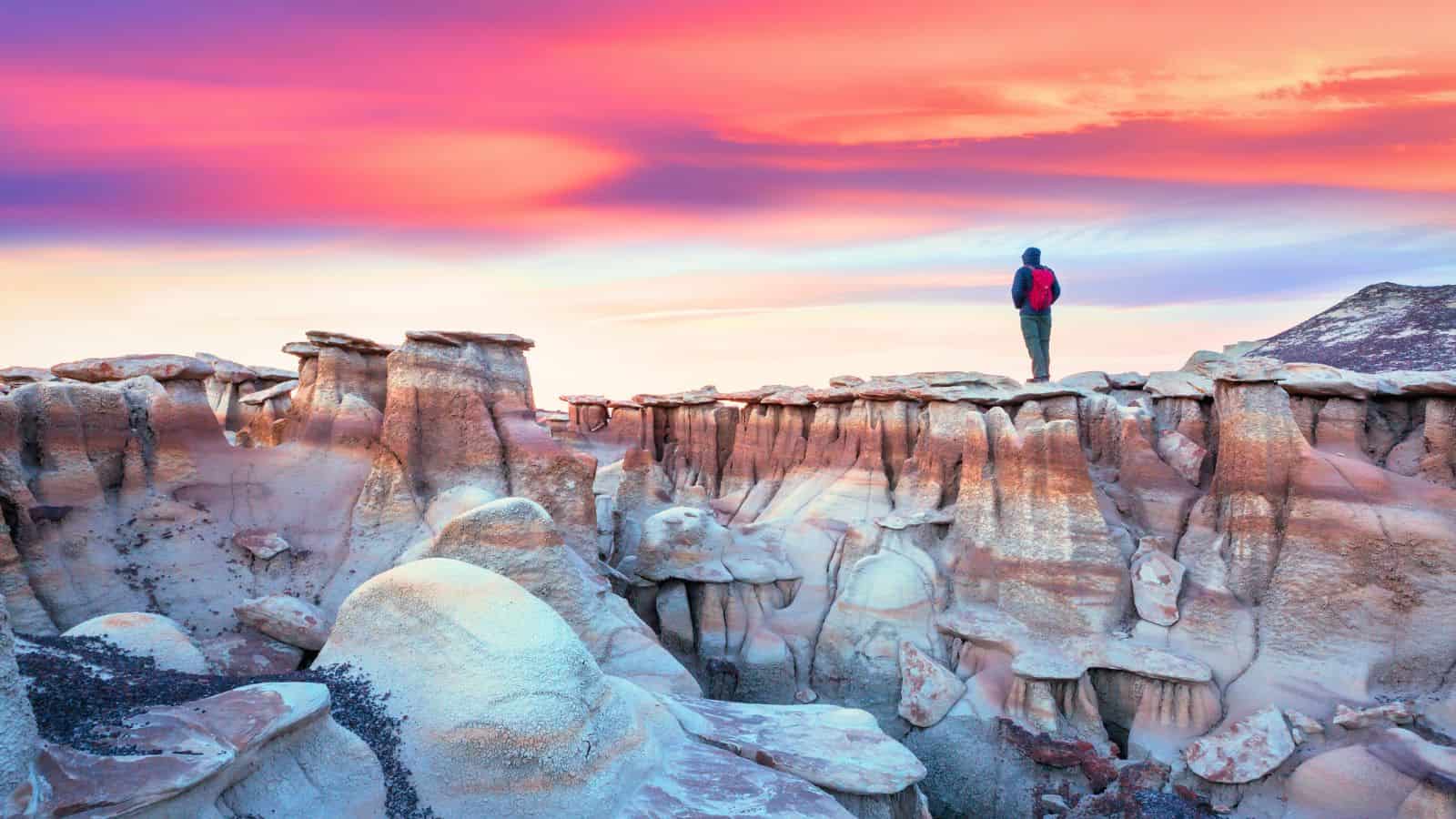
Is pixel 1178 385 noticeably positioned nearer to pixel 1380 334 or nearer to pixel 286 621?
pixel 1380 334

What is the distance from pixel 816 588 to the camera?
65.6 feet

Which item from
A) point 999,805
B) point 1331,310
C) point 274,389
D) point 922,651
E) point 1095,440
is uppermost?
point 1331,310

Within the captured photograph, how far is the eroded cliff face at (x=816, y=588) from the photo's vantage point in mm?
9180

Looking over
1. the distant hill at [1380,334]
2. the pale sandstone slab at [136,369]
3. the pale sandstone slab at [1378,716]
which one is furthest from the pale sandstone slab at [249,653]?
the distant hill at [1380,334]

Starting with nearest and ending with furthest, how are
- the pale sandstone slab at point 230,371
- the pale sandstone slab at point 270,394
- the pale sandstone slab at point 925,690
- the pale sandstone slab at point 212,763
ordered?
the pale sandstone slab at point 212,763
the pale sandstone slab at point 925,690
the pale sandstone slab at point 270,394
the pale sandstone slab at point 230,371

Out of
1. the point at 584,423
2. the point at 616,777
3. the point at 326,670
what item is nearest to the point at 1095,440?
the point at 616,777

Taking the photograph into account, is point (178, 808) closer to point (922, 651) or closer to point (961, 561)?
point (922, 651)

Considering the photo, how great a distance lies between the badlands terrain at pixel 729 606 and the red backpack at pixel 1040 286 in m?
2.15

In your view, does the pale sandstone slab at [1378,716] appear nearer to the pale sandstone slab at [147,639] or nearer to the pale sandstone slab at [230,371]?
the pale sandstone slab at [147,639]

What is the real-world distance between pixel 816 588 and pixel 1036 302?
8476mm

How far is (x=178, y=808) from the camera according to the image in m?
5.79

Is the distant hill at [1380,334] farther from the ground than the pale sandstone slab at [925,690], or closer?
farther from the ground

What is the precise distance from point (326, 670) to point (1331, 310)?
126 feet

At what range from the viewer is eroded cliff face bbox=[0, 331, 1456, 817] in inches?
361
